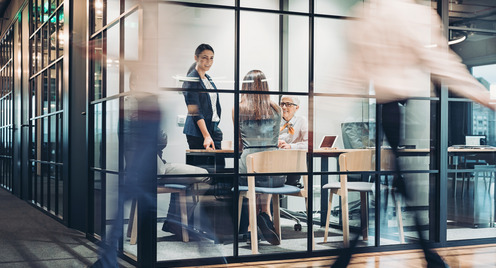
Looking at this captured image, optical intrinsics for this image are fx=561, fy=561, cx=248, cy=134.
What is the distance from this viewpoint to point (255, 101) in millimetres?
4176

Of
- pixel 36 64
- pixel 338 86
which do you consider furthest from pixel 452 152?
pixel 36 64

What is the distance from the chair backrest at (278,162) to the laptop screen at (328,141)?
0.37 m

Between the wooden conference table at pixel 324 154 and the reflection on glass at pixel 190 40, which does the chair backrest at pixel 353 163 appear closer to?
the wooden conference table at pixel 324 154

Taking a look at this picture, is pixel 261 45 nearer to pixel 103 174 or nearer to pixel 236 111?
pixel 236 111

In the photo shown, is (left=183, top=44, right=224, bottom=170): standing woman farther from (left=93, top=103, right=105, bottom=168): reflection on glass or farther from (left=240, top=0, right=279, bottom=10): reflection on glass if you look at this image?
(left=93, top=103, right=105, bottom=168): reflection on glass

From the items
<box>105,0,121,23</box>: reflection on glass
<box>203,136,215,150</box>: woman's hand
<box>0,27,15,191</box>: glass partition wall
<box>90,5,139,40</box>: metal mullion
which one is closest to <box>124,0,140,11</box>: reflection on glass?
<box>90,5,139,40</box>: metal mullion

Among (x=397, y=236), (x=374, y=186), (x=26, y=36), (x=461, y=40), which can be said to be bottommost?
(x=397, y=236)

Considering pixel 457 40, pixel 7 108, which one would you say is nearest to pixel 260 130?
pixel 457 40

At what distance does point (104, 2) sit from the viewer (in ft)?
15.0

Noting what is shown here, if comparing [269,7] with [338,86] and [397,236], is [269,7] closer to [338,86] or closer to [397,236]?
[338,86]

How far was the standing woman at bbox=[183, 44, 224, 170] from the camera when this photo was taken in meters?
3.95

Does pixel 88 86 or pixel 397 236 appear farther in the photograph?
pixel 88 86

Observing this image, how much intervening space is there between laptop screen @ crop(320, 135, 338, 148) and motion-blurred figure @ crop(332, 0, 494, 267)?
1.65ft

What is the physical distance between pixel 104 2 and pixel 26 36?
13.0 ft
